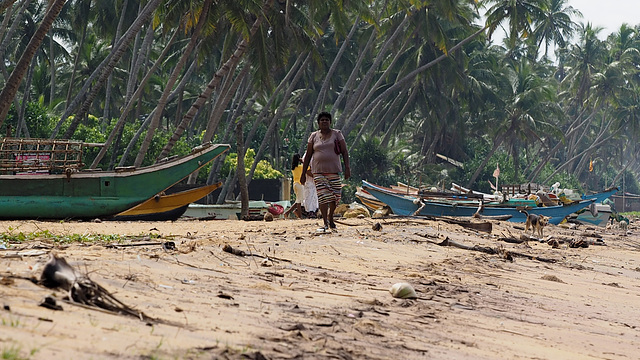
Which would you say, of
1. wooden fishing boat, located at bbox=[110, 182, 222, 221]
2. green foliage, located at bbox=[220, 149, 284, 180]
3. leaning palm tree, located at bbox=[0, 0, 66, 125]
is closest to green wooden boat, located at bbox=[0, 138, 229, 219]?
wooden fishing boat, located at bbox=[110, 182, 222, 221]

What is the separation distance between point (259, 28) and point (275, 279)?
632 inches

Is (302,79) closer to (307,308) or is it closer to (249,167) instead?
(249,167)

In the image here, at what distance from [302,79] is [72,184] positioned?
28.4 metres

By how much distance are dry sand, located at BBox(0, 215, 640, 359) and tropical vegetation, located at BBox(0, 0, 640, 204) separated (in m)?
9.02

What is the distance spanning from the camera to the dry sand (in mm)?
2965

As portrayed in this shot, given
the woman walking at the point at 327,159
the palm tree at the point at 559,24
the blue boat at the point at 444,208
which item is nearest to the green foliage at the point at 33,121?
the blue boat at the point at 444,208

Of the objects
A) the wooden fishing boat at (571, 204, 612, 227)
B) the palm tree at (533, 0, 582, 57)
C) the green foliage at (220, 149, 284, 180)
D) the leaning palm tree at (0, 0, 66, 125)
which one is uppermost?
the palm tree at (533, 0, 582, 57)

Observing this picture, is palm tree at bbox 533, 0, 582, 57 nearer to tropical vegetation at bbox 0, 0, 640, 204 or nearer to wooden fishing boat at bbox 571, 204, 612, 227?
tropical vegetation at bbox 0, 0, 640, 204

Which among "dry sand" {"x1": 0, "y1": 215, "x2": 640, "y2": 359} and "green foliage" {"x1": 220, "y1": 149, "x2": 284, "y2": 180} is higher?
"green foliage" {"x1": 220, "y1": 149, "x2": 284, "y2": 180}

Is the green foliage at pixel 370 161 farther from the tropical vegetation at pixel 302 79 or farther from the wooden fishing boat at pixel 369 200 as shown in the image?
the wooden fishing boat at pixel 369 200

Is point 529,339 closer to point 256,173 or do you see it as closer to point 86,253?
point 86,253

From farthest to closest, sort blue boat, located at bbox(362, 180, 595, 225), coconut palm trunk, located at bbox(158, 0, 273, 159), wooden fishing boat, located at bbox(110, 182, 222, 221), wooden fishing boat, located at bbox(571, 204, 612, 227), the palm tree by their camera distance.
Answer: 1. the palm tree
2. wooden fishing boat, located at bbox(571, 204, 612, 227)
3. blue boat, located at bbox(362, 180, 595, 225)
4. coconut palm trunk, located at bbox(158, 0, 273, 159)
5. wooden fishing boat, located at bbox(110, 182, 222, 221)

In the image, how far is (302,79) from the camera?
40.5 meters

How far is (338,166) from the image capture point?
9.89 m
